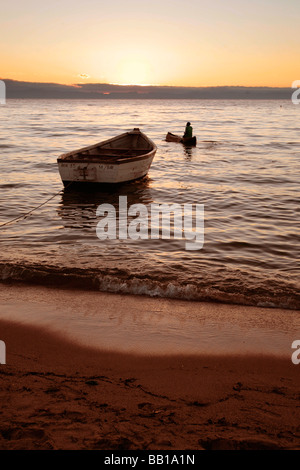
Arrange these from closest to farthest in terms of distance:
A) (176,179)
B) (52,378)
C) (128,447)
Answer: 1. (128,447)
2. (52,378)
3. (176,179)

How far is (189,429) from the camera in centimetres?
A: 378

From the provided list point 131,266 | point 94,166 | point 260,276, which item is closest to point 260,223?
point 260,276

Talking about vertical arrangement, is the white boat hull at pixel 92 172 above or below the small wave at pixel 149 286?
above

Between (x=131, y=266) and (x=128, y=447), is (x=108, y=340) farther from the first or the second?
(x=131, y=266)

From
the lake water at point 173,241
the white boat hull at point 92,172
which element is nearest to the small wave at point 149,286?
the lake water at point 173,241

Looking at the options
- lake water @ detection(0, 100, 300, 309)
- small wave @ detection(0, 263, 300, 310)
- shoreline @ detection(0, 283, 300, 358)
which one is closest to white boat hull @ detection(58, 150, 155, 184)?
lake water @ detection(0, 100, 300, 309)

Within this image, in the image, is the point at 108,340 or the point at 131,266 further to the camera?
the point at 131,266

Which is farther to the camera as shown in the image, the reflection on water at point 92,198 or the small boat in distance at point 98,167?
the small boat in distance at point 98,167

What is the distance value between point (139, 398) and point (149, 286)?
3430 millimetres

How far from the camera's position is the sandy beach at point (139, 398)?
3.61m

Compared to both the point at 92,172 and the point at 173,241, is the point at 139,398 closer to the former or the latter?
the point at 173,241

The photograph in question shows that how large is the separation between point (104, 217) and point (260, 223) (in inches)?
200

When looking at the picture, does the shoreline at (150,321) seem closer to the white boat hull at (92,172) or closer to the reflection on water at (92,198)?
the reflection on water at (92,198)

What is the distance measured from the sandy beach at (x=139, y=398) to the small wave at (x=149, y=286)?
6.36ft
